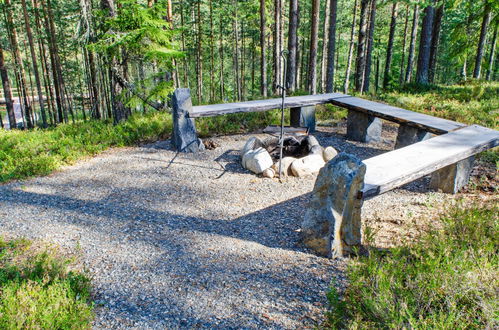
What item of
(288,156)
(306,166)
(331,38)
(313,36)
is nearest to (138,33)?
(288,156)

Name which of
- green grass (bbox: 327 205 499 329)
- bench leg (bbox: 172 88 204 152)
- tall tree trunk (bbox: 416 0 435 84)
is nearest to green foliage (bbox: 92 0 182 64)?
bench leg (bbox: 172 88 204 152)

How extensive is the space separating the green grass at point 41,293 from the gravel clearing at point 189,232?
21 cm

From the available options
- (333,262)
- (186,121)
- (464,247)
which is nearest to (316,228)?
(333,262)

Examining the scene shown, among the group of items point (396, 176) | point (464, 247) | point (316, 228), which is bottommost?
point (316, 228)

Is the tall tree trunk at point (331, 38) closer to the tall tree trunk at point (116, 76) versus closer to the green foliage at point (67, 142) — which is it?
the green foliage at point (67, 142)

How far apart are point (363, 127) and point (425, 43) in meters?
7.13

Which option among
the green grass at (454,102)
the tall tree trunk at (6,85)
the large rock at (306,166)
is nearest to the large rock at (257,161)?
the large rock at (306,166)

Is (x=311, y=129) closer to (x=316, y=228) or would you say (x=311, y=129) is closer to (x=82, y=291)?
(x=316, y=228)

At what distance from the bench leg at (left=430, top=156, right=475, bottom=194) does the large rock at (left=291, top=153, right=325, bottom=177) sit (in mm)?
1937

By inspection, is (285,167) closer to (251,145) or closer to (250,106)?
(251,145)

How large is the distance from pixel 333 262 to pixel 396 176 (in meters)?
1.26

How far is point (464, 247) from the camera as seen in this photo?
3.10 meters

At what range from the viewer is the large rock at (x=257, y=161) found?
6.38 m

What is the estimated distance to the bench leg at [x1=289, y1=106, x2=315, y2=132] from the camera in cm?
857
